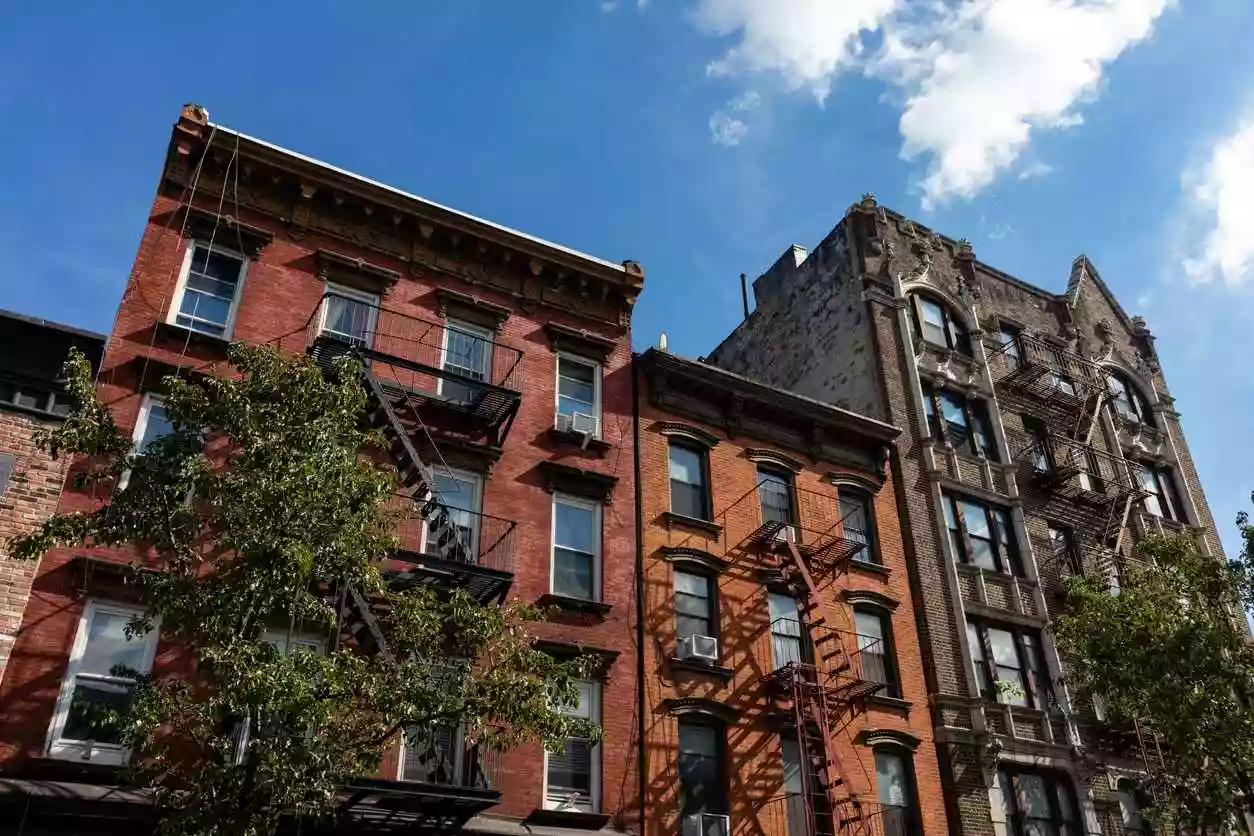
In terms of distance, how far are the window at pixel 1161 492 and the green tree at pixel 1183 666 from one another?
11.4 meters

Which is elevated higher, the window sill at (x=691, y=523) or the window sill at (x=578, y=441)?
the window sill at (x=578, y=441)

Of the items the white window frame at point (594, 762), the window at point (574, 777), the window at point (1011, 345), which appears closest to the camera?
the white window frame at point (594, 762)

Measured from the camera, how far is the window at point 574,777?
17.2 metres

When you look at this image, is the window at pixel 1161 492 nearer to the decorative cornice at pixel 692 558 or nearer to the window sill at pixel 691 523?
the window sill at pixel 691 523

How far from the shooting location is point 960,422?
28.1 m

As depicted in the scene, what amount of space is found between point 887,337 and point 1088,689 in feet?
36.8

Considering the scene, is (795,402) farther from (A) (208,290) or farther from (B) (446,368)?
(A) (208,290)

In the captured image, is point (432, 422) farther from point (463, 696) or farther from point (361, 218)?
point (463, 696)

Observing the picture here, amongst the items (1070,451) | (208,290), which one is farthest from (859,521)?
(208,290)

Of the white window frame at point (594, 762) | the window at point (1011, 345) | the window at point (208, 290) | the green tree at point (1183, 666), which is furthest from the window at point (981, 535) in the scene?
the window at point (208, 290)

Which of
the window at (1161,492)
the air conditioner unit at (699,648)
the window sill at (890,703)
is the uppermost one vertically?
the window at (1161,492)

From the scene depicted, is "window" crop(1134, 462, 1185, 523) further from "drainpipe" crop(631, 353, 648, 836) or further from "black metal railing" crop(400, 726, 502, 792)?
"black metal railing" crop(400, 726, 502, 792)

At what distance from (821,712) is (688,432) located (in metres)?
6.49

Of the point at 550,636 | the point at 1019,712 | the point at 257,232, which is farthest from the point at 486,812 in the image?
the point at 1019,712
